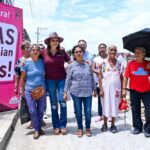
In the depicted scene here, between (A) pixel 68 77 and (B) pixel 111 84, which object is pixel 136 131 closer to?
(B) pixel 111 84

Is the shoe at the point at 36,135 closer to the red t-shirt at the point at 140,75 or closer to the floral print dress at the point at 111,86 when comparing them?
the floral print dress at the point at 111,86

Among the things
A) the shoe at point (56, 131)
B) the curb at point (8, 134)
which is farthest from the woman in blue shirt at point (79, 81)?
the curb at point (8, 134)

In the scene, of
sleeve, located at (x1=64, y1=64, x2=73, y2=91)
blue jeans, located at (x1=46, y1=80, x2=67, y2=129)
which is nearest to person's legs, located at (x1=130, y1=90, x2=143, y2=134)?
sleeve, located at (x1=64, y1=64, x2=73, y2=91)

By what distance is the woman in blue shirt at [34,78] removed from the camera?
6.83m

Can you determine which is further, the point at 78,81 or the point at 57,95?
the point at 57,95

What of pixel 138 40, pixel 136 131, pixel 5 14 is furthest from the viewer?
pixel 5 14

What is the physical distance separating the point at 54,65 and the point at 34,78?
1.52 ft

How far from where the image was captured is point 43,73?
6922 mm

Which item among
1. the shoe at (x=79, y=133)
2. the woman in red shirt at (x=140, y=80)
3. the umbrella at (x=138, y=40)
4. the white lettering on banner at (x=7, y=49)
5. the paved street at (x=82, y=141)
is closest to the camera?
the paved street at (x=82, y=141)

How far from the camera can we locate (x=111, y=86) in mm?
7051

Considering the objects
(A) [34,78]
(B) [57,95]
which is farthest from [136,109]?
(A) [34,78]

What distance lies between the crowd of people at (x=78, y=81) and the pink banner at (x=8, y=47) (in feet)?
5.08

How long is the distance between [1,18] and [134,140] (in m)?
4.35

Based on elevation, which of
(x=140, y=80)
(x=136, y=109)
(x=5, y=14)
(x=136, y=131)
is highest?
(x=5, y=14)
